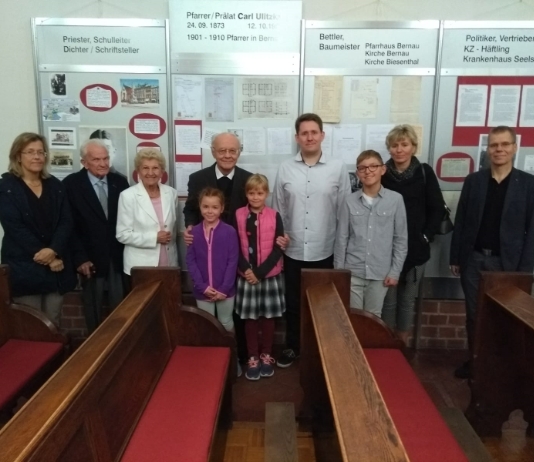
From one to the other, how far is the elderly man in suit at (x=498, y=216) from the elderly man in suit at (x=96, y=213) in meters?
2.16

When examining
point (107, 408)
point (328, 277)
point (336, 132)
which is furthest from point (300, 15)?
point (107, 408)

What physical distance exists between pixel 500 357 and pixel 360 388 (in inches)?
50.8

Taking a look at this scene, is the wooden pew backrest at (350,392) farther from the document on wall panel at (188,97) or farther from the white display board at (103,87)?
the white display board at (103,87)

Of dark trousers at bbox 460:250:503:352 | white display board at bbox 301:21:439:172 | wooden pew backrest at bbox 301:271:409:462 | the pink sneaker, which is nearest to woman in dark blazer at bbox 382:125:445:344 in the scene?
dark trousers at bbox 460:250:503:352

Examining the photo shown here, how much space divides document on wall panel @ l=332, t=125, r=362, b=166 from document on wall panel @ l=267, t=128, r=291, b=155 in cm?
32

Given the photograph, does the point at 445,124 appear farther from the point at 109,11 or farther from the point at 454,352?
the point at 109,11

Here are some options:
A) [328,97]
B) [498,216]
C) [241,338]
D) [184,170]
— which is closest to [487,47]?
[328,97]

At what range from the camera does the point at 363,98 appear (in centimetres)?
304

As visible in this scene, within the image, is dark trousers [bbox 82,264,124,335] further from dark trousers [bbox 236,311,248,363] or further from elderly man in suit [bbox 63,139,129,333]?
dark trousers [bbox 236,311,248,363]

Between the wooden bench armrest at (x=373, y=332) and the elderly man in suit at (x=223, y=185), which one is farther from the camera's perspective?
the elderly man in suit at (x=223, y=185)

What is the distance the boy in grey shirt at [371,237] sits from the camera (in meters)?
2.54

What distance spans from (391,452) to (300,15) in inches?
107

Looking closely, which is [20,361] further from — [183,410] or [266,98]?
[266,98]

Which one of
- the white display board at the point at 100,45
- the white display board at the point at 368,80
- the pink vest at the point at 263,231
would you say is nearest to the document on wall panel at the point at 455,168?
the white display board at the point at 368,80
